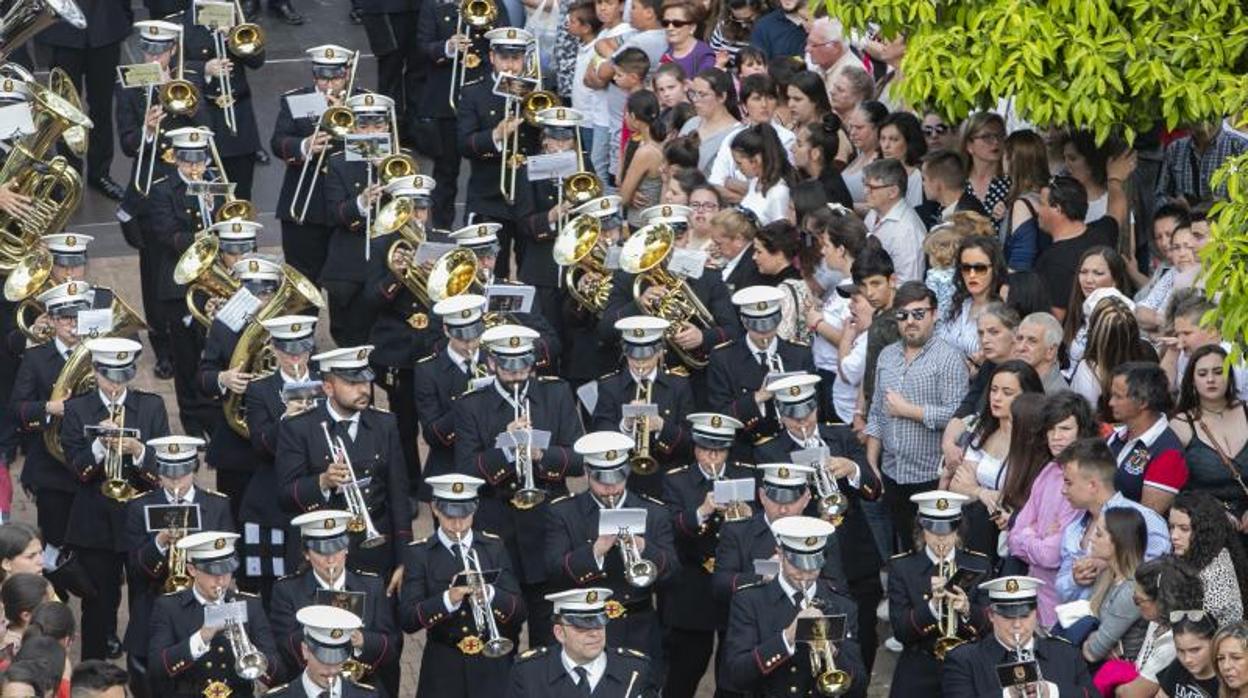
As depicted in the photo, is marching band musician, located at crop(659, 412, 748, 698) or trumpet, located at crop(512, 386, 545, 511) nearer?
marching band musician, located at crop(659, 412, 748, 698)

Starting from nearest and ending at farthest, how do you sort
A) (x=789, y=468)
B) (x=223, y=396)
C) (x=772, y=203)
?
(x=789, y=468) → (x=223, y=396) → (x=772, y=203)

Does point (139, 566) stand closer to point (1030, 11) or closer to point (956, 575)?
point (956, 575)

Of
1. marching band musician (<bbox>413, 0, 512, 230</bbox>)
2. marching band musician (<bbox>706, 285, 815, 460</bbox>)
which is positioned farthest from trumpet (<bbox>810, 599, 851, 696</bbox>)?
marching band musician (<bbox>413, 0, 512, 230</bbox>)

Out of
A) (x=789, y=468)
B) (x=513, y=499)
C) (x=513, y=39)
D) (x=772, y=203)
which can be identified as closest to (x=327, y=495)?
(x=513, y=499)

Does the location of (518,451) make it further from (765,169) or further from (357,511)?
(765,169)

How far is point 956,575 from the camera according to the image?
46.1ft

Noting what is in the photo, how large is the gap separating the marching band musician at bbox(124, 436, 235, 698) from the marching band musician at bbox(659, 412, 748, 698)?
7.38 feet

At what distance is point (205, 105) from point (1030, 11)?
7.25 metres

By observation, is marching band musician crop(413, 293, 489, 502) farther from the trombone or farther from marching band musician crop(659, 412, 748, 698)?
the trombone

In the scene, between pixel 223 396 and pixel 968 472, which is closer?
pixel 968 472

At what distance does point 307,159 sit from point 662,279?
3.50 m

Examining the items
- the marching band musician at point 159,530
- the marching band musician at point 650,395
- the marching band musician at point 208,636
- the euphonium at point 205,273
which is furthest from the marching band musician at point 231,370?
the marching band musician at point 208,636

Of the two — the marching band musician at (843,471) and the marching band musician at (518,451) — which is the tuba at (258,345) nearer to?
the marching band musician at (518,451)

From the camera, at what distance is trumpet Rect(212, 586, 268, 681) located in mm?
14125
